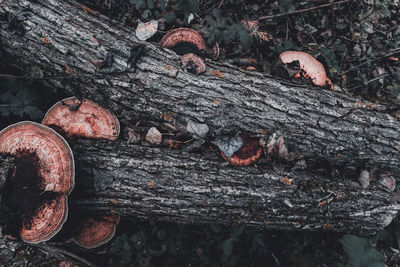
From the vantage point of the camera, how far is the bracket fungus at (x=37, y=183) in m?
2.19

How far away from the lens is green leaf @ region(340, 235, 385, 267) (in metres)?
2.33

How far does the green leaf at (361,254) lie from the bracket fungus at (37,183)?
2644 millimetres

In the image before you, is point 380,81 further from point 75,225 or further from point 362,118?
point 75,225

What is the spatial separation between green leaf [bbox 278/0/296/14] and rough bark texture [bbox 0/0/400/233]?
144 cm

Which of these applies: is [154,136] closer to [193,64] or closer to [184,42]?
[193,64]

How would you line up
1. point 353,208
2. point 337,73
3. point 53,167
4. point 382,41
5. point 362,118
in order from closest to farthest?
1. point 53,167
2. point 353,208
3. point 362,118
4. point 337,73
5. point 382,41

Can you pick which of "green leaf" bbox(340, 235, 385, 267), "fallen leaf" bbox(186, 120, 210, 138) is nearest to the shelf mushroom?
"fallen leaf" bbox(186, 120, 210, 138)

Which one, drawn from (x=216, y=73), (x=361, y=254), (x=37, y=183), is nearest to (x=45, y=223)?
(x=37, y=183)

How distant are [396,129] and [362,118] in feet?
1.49

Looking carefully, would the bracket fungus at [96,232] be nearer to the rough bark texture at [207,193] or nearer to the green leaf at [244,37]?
the rough bark texture at [207,193]

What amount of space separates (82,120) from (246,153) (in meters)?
1.79

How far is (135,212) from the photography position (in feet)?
8.87

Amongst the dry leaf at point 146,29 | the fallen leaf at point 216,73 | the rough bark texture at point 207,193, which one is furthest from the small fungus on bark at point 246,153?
the dry leaf at point 146,29

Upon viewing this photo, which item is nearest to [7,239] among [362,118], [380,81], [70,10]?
[70,10]
